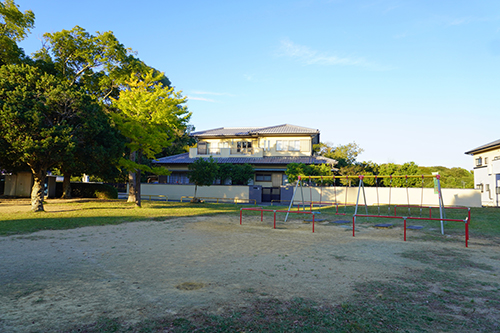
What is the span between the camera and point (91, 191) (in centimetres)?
3050

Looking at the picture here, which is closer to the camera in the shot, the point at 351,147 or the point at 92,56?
the point at 92,56

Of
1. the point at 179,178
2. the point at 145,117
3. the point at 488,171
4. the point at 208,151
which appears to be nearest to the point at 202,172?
the point at 145,117

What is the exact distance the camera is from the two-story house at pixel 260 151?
34.2 m

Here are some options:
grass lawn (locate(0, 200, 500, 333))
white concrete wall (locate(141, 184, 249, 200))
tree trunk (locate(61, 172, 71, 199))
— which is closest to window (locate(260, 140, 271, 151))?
white concrete wall (locate(141, 184, 249, 200))

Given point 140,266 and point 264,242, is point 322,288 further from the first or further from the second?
point 264,242

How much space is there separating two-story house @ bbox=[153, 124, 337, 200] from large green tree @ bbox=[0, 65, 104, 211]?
17917mm

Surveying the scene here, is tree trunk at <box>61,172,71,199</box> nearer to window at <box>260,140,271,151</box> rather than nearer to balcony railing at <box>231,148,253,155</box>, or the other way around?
balcony railing at <box>231,148,253,155</box>

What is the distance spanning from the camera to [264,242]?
1048 cm

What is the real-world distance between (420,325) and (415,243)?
7.31m

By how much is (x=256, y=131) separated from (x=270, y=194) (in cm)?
882

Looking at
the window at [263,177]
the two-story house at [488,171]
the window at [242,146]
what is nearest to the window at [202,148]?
the window at [242,146]

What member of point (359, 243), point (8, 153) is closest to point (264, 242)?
point (359, 243)

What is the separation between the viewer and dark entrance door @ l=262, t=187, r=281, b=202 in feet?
107

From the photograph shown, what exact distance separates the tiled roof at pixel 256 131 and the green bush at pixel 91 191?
12.7m
